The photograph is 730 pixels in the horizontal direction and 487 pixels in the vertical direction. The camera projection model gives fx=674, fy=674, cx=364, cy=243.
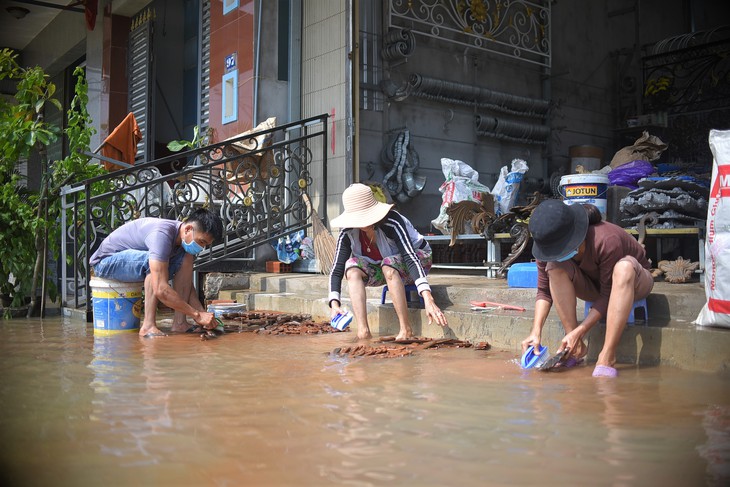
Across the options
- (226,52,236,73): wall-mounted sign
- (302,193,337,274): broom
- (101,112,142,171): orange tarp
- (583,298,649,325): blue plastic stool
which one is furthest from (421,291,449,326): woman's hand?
(101,112,142,171): orange tarp

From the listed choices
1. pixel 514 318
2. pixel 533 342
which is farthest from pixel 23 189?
pixel 533 342

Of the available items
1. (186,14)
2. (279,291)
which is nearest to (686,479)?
(279,291)

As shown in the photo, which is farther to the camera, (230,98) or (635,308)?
(230,98)

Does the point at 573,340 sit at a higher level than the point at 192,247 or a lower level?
lower

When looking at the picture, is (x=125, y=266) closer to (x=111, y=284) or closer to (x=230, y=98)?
(x=111, y=284)

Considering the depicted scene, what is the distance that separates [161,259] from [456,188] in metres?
3.36

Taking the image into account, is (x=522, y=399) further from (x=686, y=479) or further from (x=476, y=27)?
(x=476, y=27)

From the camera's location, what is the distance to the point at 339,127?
7570 millimetres

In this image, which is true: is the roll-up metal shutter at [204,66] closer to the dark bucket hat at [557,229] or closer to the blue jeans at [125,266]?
the blue jeans at [125,266]

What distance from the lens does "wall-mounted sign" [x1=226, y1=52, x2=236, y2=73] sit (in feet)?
28.0

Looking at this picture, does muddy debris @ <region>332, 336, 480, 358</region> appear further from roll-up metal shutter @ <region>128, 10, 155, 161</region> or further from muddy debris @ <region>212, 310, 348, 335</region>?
roll-up metal shutter @ <region>128, 10, 155, 161</region>

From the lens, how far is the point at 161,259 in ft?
16.7

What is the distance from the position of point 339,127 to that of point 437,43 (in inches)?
77.1

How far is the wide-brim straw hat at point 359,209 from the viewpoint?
4812 mm
